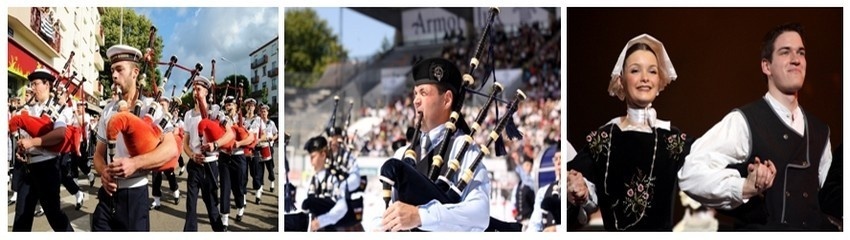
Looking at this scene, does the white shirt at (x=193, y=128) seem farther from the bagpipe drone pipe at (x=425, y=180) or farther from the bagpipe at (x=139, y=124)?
the bagpipe drone pipe at (x=425, y=180)

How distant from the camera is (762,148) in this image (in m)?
6.14

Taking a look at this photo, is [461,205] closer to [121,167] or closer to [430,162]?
[430,162]

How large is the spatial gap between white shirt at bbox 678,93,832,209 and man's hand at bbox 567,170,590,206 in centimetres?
58

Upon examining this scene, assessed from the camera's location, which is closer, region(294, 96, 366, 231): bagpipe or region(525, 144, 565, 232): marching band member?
region(525, 144, 565, 232): marching band member

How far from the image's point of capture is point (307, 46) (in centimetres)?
1095

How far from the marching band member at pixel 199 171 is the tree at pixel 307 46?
2.28m

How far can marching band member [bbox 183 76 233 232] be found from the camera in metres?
5.89

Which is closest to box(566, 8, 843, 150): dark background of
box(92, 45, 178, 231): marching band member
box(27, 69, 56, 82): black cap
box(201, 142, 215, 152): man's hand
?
box(201, 142, 215, 152): man's hand

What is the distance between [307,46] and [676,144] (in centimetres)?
560

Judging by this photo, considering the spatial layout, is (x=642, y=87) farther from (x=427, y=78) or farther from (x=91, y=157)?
(x=91, y=157)

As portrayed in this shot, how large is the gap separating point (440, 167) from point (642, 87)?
1.30 m

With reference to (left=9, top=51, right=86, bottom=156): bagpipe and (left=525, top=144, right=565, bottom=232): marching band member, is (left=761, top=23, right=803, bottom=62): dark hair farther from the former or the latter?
(left=9, top=51, right=86, bottom=156): bagpipe
